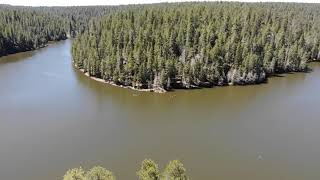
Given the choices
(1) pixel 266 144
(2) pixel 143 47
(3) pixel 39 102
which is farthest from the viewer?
(2) pixel 143 47

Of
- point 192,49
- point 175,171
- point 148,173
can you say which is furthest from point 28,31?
point 175,171

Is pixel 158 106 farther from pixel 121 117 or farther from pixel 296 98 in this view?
pixel 296 98

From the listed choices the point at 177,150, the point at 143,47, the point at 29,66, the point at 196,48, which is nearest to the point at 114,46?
the point at 143,47

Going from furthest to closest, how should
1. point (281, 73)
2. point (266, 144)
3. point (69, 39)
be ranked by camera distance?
point (69, 39)
point (281, 73)
point (266, 144)

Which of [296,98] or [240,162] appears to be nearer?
[240,162]

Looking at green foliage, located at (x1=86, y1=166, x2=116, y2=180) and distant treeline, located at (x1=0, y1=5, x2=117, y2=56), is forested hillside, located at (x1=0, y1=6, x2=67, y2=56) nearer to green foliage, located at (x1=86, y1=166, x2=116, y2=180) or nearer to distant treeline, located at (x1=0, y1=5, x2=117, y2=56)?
distant treeline, located at (x1=0, y1=5, x2=117, y2=56)

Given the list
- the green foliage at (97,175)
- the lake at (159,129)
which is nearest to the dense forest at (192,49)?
the lake at (159,129)

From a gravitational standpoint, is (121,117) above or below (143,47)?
below
